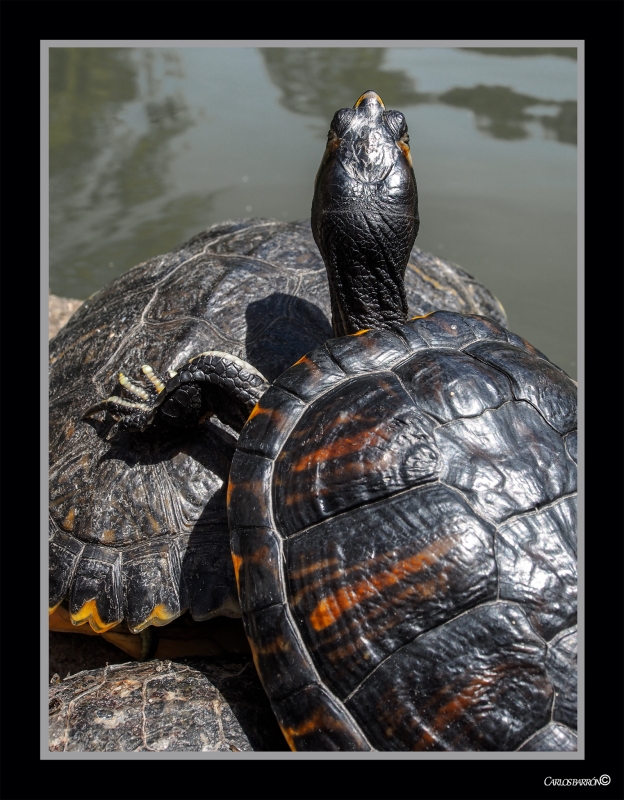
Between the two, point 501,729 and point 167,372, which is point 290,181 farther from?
point 501,729

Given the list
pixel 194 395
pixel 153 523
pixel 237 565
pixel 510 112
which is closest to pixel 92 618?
pixel 153 523

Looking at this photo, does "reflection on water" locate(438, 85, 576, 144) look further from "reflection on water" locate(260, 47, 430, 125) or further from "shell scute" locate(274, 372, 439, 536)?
"shell scute" locate(274, 372, 439, 536)

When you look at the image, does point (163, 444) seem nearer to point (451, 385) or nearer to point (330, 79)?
point (451, 385)

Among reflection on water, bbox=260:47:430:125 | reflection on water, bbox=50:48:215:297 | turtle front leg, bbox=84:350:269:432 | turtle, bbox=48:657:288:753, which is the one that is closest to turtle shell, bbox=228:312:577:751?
turtle front leg, bbox=84:350:269:432

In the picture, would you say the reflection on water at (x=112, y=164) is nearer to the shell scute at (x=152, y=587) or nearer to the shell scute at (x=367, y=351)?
the shell scute at (x=152, y=587)
